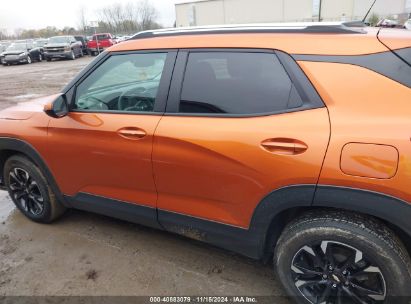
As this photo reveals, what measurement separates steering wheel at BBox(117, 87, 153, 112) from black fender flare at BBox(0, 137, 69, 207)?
962 mm

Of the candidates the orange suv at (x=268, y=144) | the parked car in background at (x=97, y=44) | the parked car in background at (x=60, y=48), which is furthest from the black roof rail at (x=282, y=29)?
the parked car in background at (x=97, y=44)

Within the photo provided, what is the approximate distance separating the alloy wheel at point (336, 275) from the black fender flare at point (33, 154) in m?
2.19

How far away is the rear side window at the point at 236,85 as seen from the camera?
222cm

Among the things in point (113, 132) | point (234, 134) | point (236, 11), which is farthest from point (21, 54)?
point (236, 11)

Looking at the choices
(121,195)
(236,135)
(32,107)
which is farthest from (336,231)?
(32,107)

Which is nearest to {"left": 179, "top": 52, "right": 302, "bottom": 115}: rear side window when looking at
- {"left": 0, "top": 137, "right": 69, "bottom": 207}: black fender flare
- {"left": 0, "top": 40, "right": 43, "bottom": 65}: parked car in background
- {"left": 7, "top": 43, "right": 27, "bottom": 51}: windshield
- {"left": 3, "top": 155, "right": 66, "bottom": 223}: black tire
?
{"left": 0, "top": 137, "right": 69, "bottom": 207}: black fender flare

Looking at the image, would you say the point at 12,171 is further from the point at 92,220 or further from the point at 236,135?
the point at 236,135

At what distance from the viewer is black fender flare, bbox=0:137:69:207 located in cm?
332

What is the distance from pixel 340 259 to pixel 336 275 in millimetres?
112

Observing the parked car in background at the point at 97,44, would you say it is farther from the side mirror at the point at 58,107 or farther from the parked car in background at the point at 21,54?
the side mirror at the point at 58,107

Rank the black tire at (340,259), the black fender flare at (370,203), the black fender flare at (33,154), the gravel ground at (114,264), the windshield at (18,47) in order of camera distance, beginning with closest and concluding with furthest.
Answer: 1. the black fender flare at (370,203)
2. the black tire at (340,259)
3. the gravel ground at (114,264)
4. the black fender flare at (33,154)
5. the windshield at (18,47)

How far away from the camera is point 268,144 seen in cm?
214

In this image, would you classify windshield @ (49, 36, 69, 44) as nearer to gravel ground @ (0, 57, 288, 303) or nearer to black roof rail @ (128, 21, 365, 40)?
gravel ground @ (0, 57, 288, 303)

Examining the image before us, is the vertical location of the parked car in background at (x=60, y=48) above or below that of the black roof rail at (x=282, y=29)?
below
